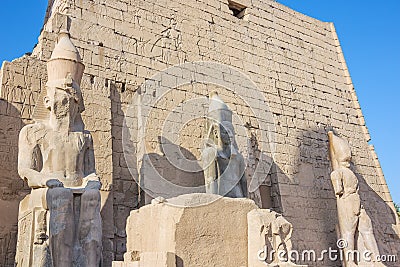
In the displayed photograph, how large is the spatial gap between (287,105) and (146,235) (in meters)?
6.08

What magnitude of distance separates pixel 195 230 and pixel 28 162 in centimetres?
177

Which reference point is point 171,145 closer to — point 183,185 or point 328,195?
point 183,185

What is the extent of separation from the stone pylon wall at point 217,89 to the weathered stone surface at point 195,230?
6.45ft

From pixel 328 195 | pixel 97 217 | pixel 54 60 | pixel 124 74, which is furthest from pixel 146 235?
pixel 328 195

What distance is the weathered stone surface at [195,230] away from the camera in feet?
11.1

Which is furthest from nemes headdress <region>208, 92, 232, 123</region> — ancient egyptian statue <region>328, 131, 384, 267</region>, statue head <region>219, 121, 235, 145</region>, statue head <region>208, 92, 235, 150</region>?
ancient egyptian statue <region>328, 131, 384, 267</region>

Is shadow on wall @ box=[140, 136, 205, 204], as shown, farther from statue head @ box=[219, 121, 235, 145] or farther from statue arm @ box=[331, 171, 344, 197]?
statue arm @ box=[331, 171, 344, 197]

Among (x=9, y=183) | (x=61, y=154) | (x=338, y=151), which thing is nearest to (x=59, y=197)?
(x=61, y=154)

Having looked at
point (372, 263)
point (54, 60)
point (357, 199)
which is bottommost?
point (372, 263)

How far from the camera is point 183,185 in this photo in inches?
269

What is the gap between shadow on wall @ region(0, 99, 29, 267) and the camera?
5016mm

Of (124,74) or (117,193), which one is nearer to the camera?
(117,193)

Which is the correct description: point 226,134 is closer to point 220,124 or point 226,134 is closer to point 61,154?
point 220,124

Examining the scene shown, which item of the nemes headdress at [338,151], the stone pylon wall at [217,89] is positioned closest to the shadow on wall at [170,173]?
the stone pylon wall at [217,89]
